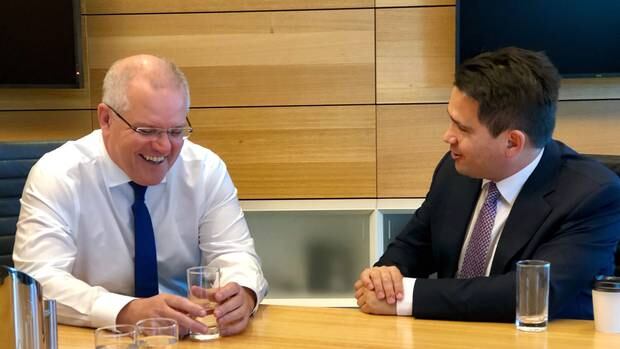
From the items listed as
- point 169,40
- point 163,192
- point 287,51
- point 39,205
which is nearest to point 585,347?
point 163,192

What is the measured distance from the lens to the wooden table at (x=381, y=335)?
5.81ft

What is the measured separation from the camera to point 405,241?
2459mm

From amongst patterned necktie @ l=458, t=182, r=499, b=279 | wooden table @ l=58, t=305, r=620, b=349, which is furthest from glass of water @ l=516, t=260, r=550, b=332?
patterned necktie @ l=458, t=182, r=499, b=279

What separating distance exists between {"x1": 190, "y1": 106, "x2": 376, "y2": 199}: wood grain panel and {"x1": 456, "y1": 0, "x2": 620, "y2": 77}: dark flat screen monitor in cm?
63

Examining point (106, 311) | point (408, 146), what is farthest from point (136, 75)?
point (408, 146)

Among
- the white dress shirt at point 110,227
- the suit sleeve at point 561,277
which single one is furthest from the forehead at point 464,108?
the white dress shirt at point 110,227

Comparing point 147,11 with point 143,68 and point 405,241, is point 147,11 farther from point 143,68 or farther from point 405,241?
point 405,241

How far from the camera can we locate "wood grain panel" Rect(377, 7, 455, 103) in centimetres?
361

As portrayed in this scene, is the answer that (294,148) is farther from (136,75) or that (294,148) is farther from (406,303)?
(406,303)

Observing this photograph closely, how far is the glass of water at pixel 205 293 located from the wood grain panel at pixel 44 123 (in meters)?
2.13

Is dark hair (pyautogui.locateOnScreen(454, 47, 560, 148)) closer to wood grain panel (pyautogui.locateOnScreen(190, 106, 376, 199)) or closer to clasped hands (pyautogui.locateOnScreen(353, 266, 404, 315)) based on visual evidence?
clasped hands (pyautogui.locateOnScreen(353, 266, 404, 315))

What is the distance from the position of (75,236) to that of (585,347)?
142 centimetres

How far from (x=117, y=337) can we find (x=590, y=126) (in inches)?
108

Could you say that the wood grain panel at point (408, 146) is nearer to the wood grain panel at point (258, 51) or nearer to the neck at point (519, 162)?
the wood grain panel at point (258, 51)
